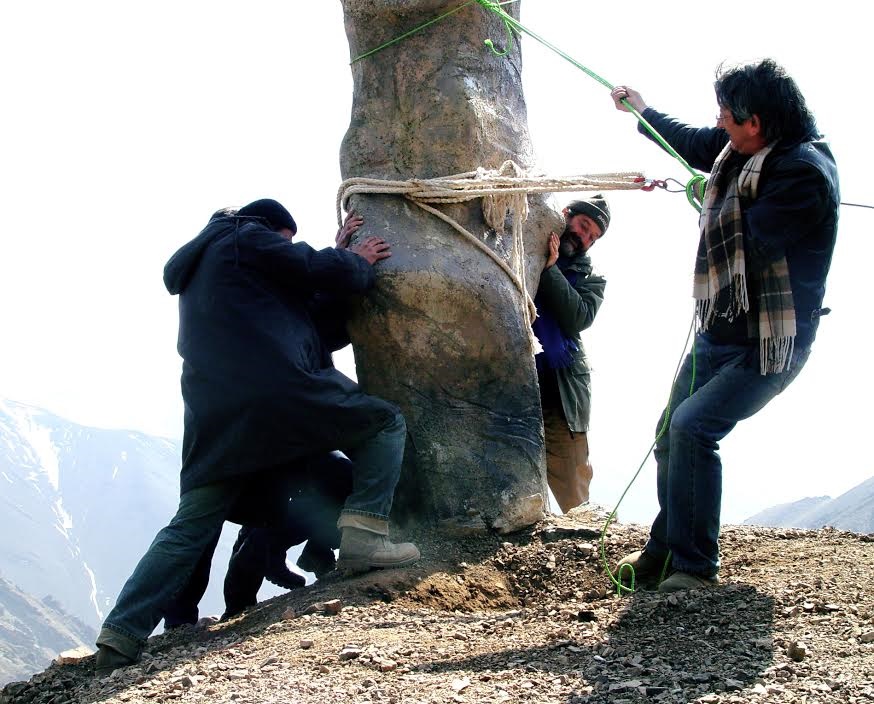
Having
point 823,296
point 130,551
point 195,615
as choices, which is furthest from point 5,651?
point 823,296

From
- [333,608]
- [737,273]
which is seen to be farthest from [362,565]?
[737,273]

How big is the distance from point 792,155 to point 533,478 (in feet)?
7.31

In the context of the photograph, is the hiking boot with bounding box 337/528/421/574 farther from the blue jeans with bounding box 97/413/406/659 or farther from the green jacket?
the green jacket

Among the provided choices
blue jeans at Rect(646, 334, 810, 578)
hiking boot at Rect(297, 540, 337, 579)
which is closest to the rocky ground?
blue jeans at Rect(646, 334, 810, 578)

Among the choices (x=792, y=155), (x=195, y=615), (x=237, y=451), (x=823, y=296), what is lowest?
(x=195, y=615)

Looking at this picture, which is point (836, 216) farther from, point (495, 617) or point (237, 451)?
point (237, 451)

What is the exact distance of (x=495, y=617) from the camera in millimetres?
4398

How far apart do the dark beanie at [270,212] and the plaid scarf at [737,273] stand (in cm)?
205

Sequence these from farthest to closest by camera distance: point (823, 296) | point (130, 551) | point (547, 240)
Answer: point (130, 551), point (547, 240), point (823, 296)

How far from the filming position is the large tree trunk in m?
5.28

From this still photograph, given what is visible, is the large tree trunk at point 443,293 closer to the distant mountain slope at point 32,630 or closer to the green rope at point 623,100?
the green rope at point 623,100

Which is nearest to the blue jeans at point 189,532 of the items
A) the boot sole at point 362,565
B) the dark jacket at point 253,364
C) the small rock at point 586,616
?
the dark jacket at point 253,364

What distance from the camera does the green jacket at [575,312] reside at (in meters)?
6.00

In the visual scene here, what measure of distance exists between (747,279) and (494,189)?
1.69 metres
